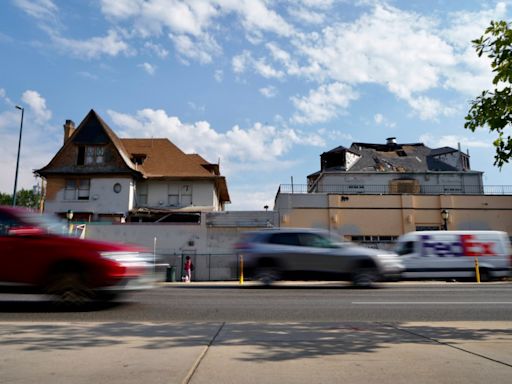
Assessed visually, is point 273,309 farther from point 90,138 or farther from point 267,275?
point 90,138

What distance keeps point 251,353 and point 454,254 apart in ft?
53.9

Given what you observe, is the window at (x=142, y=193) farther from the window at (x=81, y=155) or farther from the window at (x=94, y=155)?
the window at (x=81, y=155)

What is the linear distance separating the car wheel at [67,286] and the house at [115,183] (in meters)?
24.7

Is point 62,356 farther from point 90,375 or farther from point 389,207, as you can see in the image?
point 389,207

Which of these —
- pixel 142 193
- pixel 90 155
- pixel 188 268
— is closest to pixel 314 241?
pixel 188 268

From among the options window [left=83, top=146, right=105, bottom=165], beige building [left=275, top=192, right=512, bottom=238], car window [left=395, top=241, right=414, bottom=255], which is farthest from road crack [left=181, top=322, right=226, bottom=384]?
window [left=83, top=146, right=105, bottom=165]

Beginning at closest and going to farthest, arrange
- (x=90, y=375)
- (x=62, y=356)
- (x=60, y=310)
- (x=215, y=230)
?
(x=90, y=375) → (x=62, y=356) → (x=60, y=310) → (x=215, y=230)

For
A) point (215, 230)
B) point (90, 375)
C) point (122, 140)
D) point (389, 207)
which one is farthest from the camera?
point (122, 140)

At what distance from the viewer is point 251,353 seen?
15.5 feet

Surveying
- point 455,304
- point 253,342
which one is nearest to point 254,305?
point 253,342

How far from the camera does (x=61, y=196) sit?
109 ft

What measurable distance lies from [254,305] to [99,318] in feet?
10.6

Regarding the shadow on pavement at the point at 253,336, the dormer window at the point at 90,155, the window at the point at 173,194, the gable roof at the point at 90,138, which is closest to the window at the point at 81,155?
the dormer window at the point at 90,155

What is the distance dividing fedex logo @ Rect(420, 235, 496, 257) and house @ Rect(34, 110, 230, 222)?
18373 millimetres
